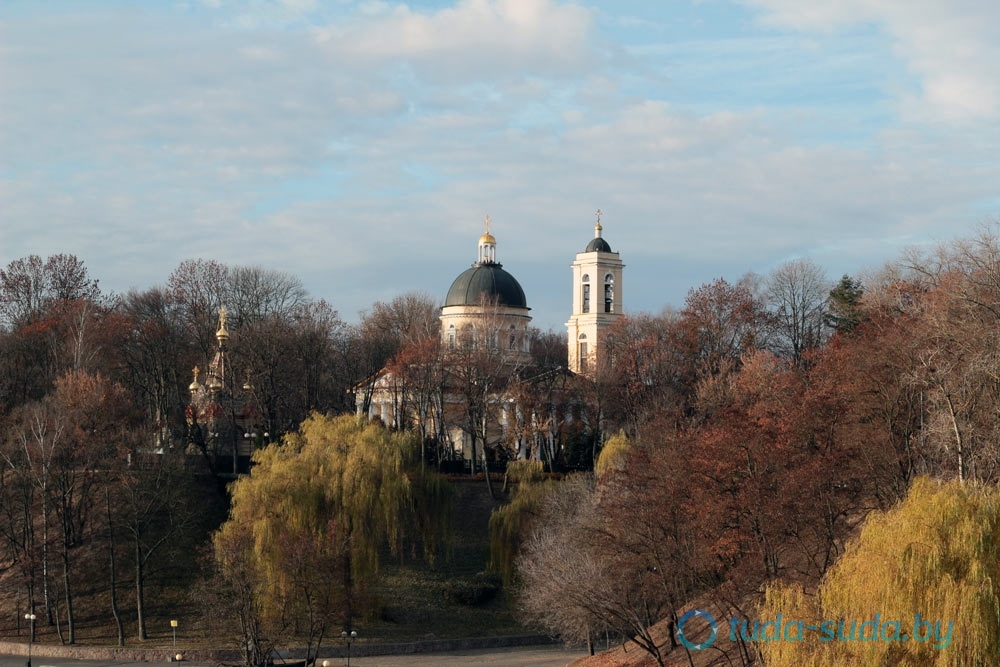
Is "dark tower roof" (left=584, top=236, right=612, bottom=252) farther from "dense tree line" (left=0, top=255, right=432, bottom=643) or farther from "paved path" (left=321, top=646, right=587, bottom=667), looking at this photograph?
"paved path" (left=321, top=646, right=587, bottom=667)

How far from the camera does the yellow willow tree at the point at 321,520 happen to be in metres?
40.0

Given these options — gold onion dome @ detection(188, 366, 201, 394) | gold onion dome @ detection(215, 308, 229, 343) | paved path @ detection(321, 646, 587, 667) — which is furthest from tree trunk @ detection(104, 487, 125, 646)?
gold onion dome @ detection(215, 308, 229, 343)

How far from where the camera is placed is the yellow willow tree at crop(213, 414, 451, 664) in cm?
4000

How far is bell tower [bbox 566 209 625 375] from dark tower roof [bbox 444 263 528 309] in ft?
19.9

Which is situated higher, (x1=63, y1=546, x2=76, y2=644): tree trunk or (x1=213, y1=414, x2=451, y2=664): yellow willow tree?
(x1=213, y1=414, x2=451, y2=664): yellow willow tree

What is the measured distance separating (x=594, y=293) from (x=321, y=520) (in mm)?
43485

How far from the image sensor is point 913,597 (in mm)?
21594

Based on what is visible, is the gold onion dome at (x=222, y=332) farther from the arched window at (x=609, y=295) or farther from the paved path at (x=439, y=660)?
the arched window at (x=609, y=295)

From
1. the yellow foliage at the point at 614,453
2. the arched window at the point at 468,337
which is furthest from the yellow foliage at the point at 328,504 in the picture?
the arched window at the point at 468,337

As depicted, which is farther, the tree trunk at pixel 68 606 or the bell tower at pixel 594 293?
the bell tower at pixel 594 293

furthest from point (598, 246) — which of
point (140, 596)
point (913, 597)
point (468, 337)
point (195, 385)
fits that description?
point (913, 597)

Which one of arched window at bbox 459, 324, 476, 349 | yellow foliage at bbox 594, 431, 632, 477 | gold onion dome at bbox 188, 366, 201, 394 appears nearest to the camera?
yellow foliage at bbox 594, 431, 632, 477

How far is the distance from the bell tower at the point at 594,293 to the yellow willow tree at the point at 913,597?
208 feet

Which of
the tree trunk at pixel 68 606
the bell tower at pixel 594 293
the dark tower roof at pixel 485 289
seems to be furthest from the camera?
the bell tower at pixel 594 293
